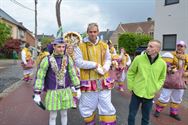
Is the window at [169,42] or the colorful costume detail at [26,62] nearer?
the colorful costume detail at [26,62]


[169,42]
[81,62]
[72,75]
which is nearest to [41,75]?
[72,75]

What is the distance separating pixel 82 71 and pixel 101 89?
1.53 feet

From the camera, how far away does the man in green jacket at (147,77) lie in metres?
5.06

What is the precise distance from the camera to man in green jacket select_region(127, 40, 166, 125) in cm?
506

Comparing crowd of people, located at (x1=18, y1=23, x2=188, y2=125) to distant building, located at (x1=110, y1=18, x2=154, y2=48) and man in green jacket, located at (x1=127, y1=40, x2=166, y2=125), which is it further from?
distant building, located at (x1=110, y1=18, x2=154, y2=48)

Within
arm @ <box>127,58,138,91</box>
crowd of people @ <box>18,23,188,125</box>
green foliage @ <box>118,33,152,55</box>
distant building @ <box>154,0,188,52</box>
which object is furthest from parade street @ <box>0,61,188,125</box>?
green foliage @ <box>118,33,152,55</box>

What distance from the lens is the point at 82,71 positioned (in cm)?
520

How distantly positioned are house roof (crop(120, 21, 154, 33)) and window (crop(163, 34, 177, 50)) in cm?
5676

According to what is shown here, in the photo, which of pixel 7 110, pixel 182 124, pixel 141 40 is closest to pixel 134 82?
pixel 182 124

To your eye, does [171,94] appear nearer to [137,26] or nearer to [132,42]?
[132,42]

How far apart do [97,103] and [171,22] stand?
52.3ft

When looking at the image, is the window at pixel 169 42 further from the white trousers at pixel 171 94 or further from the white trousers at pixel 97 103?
the white trousers at pixel 97 103

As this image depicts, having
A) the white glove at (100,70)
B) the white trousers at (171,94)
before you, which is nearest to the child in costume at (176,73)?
the white trousers at (171,94)

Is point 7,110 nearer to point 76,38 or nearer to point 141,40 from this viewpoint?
point 76,38
